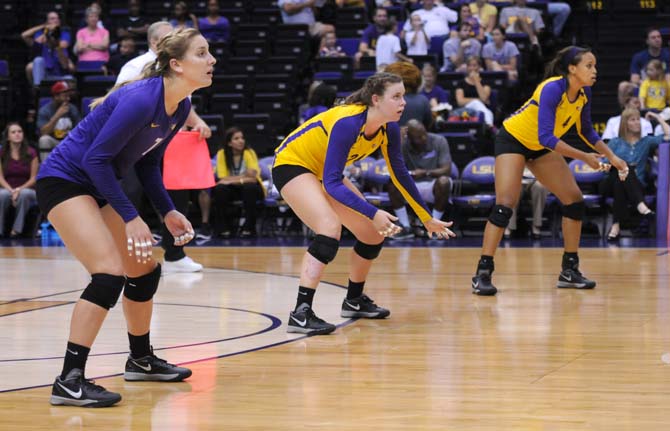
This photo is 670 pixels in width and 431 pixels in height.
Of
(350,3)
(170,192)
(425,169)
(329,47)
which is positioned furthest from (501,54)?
(170,192)

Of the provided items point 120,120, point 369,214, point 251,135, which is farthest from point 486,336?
point 251,135

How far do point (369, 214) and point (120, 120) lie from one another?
69.9 inches

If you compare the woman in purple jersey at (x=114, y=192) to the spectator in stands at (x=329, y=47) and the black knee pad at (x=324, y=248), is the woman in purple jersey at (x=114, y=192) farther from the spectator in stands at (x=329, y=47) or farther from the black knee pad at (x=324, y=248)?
the spectator in stands at (x=329, y=47)

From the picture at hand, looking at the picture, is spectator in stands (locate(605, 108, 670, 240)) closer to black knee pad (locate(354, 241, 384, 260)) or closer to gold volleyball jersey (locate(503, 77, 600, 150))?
gold volleyball jersey (locate(503, 77, 600, 150))

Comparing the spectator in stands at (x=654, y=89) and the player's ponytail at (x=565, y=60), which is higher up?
the player's ponytail at (x=565, y=60)

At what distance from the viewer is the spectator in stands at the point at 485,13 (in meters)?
15.1

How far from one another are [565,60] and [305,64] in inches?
336

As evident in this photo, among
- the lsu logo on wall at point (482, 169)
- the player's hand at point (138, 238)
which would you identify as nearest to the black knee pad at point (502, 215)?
the player's hand at point (138, 238)

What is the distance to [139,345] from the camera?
4926 millimetres

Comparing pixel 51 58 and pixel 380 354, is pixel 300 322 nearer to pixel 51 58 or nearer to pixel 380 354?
pixel 380 354

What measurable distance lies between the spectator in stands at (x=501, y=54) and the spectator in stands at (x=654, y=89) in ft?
5.86

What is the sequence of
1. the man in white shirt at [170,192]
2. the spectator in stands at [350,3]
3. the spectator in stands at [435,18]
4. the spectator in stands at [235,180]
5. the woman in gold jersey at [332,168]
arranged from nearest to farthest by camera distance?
the woman in gold jersey at [332,168]
the man in white shirt at [170,192]
the spectator in stands at [235,180]
the spectator in stands at [435,18]
the spectator in stands at [350,3]

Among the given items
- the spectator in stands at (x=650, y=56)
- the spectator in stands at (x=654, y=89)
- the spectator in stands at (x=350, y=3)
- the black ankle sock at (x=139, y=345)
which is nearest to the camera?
the black ankle sock at (x=139, y=345)

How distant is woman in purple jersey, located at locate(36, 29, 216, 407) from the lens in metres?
4.38
